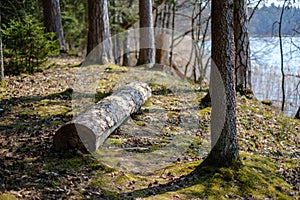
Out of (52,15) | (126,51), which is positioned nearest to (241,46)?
(52,15)

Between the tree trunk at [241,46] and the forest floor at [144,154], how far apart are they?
28.4 inches

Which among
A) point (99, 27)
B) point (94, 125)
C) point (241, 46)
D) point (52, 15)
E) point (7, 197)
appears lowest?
point (7, 197)

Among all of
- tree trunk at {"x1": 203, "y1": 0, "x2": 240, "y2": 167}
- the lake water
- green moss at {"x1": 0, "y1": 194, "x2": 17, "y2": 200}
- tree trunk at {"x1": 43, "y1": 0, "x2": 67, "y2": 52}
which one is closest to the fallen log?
green moss at {"x1": 0, "y1": 194, "x2": 17, "y2": 200}

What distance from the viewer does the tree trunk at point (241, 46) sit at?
8938mm

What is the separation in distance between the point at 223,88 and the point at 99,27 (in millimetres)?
7310

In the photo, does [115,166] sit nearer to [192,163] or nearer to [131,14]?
[192,163]

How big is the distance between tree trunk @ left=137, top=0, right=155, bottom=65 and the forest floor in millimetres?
3338

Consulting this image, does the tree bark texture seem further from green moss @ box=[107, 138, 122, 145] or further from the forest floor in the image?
green moss @ box=[107, 138, 122, 145]

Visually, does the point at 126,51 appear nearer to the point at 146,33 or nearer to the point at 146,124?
the point at 146,33

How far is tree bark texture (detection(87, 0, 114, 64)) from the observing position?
35.2ft

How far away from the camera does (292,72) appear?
34.2ft

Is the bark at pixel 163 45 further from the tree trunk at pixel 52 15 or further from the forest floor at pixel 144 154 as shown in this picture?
the forest floor at pixel 144 154

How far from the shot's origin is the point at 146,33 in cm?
1191

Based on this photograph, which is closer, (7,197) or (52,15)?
(7,197)
